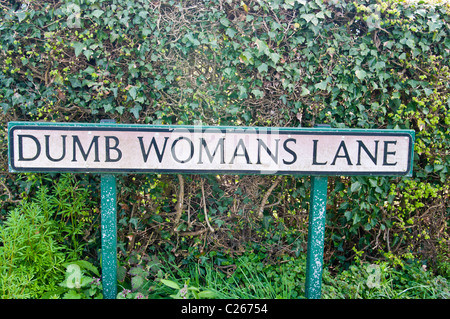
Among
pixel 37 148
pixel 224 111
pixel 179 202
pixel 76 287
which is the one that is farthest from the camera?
pixel 179 202

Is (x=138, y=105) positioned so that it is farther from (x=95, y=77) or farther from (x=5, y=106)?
(x=5, y=106)

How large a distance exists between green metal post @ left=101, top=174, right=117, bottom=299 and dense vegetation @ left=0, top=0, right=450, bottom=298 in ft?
0.92

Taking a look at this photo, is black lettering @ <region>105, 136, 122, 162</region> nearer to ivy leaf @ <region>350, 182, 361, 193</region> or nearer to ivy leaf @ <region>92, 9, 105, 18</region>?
ivy leaf @ <region>92, 9, 105, 18</region>

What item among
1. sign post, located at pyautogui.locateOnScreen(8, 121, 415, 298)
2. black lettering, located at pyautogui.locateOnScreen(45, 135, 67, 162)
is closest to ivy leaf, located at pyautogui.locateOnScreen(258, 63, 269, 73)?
sign post, located at pyautogui.locateOnScreen(8, 121, 415, 298)

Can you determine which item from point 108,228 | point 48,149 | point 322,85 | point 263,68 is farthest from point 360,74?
point 48,149

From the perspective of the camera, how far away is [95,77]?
8.30 ft

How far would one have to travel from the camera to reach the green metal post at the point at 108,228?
2.05 metres

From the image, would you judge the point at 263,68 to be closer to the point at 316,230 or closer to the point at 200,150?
the point at 200,150

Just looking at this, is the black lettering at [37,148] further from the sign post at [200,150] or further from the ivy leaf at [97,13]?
the ivy leaf at [97,13]

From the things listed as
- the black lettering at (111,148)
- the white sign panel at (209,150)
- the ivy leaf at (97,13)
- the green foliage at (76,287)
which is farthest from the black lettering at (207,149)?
the ivy leaf at (97,13)

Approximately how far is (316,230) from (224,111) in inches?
44.7

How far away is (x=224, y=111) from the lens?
2588mm

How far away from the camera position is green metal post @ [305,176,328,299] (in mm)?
2080

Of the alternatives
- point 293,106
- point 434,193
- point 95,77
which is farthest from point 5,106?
point 434,193
